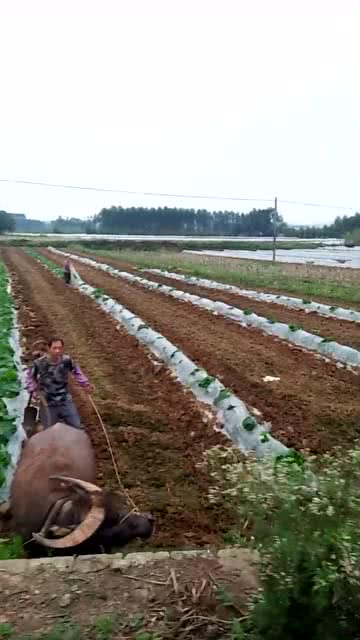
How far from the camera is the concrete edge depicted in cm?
416

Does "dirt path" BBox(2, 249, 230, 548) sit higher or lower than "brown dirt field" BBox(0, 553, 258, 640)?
lower

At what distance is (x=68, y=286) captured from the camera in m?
24.1

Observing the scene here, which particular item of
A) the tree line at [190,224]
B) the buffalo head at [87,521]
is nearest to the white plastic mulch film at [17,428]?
the buffalo head at [87,521]

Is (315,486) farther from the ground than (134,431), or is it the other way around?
(315,486)

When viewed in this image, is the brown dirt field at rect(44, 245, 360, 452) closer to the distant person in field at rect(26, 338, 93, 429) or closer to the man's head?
the distant person in field at rect(26, 338, 93, 429)

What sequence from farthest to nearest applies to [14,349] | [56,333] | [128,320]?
[128,320] → [56,333] → [14,349]

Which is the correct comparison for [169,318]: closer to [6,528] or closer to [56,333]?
[56,333]

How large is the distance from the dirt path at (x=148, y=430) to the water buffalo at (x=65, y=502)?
25.4 inches

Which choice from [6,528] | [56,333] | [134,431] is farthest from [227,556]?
[56,333]

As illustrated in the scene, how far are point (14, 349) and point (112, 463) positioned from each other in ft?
18.5

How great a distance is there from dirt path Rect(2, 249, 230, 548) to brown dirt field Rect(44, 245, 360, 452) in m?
0.83

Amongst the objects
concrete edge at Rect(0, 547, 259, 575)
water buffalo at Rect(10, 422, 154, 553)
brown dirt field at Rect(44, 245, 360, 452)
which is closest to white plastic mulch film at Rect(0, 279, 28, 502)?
water buffalo at Rect(10, 422, 154, 553)

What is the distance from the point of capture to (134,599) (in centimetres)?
387

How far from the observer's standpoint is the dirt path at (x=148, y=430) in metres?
5.89
